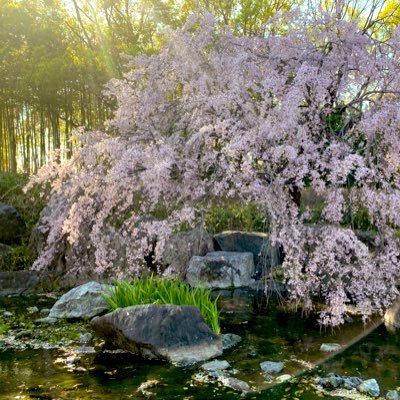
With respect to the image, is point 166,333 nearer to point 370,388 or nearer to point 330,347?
point 330,347

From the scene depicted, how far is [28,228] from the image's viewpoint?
716 inches

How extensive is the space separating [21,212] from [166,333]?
1357 centimetres

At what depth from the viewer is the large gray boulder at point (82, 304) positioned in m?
10.4

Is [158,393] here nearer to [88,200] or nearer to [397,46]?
[88,200]

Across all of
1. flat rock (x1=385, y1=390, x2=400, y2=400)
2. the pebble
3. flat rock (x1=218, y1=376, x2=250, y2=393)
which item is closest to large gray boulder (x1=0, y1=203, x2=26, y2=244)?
the pebble

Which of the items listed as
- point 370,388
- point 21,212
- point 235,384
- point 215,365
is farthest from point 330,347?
point 21,212

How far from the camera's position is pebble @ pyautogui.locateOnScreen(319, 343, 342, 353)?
25.5 feet

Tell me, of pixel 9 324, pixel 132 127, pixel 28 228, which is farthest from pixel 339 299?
pixel 28 228

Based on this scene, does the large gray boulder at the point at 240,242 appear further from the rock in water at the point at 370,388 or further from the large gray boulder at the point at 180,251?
the rock in water at the point at 370,388

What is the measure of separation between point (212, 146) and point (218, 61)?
1734 mm

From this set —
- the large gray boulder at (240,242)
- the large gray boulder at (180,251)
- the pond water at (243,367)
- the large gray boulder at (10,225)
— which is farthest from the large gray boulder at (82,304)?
the large gray boulder at (10,225)

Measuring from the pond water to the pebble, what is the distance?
0.39 feet

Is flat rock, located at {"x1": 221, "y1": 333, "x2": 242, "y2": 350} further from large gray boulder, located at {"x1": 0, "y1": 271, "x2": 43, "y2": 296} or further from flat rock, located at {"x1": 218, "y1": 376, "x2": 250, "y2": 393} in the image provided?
large gray boulder, located at {"x1": 0, "y1": 271, "x2": 43, "y2": 296}

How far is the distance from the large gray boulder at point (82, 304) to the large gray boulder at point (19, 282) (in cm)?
356
